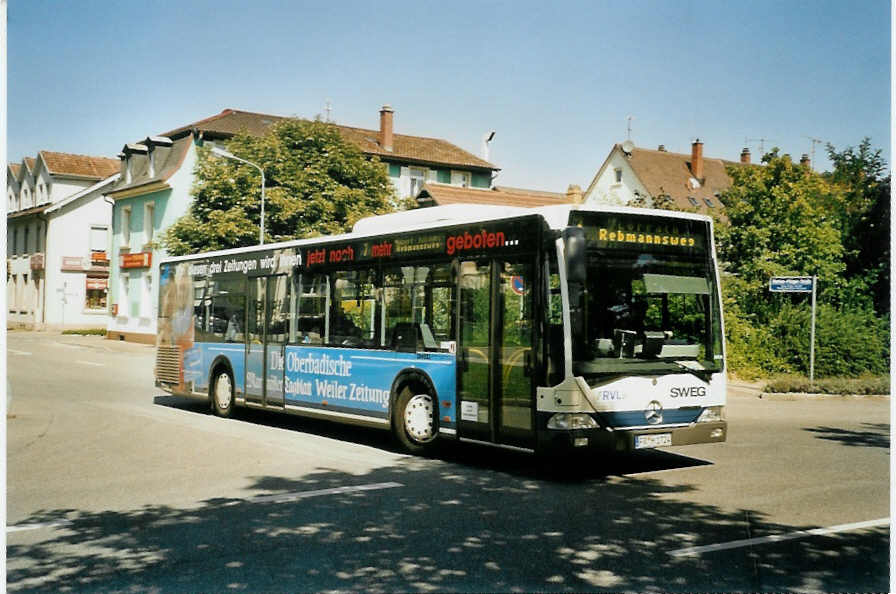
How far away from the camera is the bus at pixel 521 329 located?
929 centimetres

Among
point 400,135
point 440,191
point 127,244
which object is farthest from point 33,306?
point 400,135

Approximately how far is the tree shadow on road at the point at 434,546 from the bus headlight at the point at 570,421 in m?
0.61

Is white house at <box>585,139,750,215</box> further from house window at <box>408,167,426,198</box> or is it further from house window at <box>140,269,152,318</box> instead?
house window at <box>140,269,152,318</box>

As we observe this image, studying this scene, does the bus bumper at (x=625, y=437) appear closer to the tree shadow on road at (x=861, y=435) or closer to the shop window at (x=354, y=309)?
the shop window at (x=354, y=309)

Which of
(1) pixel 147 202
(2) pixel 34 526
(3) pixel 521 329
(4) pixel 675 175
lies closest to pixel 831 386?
(3) pixel 521 329

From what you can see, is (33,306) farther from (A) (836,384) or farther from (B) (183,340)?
(A) (836,384)

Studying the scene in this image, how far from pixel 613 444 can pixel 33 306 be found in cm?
4078

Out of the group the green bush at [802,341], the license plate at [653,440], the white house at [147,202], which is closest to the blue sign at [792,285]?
the green bush at [802,341]

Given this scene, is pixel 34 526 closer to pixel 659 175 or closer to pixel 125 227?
pixel 125 227

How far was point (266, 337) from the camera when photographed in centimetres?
1436

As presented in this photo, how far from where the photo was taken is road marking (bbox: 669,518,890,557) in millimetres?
6438

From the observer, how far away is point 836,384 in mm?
21344

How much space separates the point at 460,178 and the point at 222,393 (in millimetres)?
40855

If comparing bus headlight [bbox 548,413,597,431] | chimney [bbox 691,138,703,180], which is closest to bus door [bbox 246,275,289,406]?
bus headlight [bbox 548,413,597,431]
